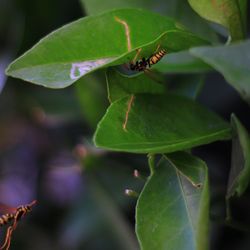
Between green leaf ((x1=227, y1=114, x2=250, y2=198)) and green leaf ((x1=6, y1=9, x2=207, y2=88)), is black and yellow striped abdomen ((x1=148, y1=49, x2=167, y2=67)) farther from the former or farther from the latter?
green leaf ((x1=227, y1=114, x2=250, y2=198))

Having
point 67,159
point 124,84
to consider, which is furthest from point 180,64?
point 67,159

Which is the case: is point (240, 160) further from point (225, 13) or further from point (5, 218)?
point (5, 218)

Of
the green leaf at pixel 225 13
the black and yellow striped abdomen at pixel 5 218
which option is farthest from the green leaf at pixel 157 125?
the black and yellow striped abdomen at pixel 5 218

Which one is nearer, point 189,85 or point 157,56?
point 157,56

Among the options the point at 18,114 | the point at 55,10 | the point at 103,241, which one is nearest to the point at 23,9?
the point at 55,10

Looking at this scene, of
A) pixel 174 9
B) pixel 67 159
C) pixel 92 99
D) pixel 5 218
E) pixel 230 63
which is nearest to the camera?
pixel 230 63

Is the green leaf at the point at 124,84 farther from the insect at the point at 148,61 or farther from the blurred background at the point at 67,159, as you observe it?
the blurred background at the point at 67,159
